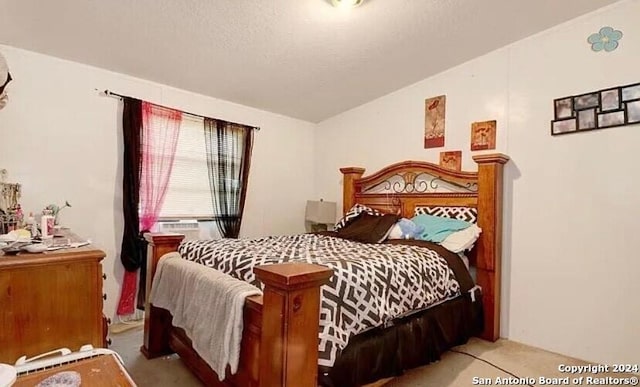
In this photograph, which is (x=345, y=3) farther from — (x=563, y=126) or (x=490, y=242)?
(x=490, y=242)

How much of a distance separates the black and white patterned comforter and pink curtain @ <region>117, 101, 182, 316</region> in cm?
A: 94

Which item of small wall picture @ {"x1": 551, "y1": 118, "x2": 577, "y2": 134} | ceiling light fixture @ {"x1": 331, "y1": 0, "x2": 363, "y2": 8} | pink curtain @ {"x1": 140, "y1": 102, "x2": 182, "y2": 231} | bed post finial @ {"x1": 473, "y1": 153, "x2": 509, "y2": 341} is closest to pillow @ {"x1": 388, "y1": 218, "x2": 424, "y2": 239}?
bed post finial @ {"x1": 473, "y1": 153, "x2": 509, "y2": 341}

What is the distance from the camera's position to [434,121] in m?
3.43

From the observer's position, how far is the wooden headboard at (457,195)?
2783mm

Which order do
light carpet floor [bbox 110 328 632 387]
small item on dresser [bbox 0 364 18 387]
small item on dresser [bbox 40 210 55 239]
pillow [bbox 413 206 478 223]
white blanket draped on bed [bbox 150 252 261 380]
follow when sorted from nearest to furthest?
small item on dresser [bbox 0 364 18 387] → white blanket draped on bed [bbox 150 252 261 380] → small item on dresser [bbox 40 210 55 239] → light carpet floor [bbox 110 328 632 387] → pillow [bbox 413 206 478 223]

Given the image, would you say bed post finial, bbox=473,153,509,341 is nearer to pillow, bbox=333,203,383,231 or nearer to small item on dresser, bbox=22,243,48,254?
pillow, bbox=333,203,383,231

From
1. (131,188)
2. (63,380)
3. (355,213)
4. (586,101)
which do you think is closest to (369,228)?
(355,213)

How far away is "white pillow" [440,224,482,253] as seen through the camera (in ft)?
8.93

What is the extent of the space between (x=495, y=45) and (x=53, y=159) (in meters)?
3.83

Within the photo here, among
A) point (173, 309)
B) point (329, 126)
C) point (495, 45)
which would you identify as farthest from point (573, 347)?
point (329, 126)

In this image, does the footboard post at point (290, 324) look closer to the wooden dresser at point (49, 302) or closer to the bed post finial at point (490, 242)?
the wooden dresser at point (49, 302)

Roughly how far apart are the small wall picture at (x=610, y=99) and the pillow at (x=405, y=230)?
160cm

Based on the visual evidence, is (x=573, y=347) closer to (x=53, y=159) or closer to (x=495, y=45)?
(x=495, y=45)

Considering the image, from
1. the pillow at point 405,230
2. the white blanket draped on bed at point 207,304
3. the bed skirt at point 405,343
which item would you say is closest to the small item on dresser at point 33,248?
the white blanket draped on bed at point 207,304
